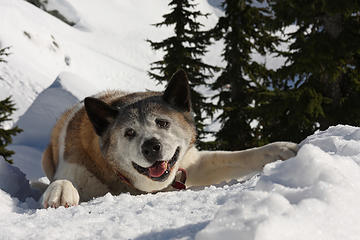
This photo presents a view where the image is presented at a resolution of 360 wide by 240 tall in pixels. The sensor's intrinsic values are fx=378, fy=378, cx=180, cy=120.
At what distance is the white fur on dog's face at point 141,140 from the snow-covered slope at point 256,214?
3.57ft

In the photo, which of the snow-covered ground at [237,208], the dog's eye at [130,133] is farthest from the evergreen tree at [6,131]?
the dog's eye at [130,133]

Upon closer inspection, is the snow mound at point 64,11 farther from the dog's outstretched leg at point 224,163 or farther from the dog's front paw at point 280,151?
the dog's front paw at point 280,151

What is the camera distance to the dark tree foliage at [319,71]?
8.95m

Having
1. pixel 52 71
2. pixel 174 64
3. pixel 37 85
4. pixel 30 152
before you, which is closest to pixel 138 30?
pixel 52 71

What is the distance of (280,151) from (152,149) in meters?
1.34

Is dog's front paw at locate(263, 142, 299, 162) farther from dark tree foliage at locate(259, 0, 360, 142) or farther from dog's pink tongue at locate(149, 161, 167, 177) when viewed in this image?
dark tree foliage at locate(259, 0, 360, 142)

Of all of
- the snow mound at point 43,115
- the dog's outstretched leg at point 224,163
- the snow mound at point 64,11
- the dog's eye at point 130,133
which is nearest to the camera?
the dog's eye at point 130,133

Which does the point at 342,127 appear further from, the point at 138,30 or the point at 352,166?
the point at 138,30

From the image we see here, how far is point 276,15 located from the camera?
10.1 metres

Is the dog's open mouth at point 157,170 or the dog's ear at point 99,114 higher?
the dog's ear at point 99,114

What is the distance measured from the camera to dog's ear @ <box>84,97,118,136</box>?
371cm

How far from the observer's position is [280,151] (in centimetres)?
381

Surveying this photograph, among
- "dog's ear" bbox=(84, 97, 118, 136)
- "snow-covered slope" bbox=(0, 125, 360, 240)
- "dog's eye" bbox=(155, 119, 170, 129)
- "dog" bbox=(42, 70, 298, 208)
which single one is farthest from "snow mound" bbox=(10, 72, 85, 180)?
"snow-covered slope" bbox=(0, 125, 360, 240)

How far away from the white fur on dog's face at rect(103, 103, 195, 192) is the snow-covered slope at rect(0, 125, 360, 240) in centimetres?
109
